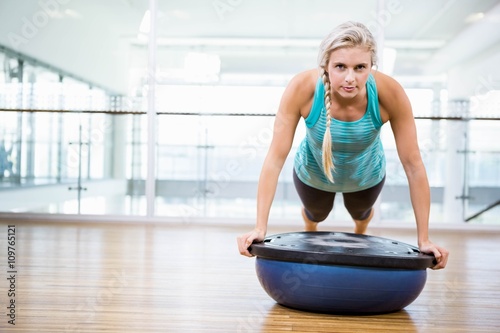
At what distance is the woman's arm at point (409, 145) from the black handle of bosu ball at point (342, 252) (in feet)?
0.29

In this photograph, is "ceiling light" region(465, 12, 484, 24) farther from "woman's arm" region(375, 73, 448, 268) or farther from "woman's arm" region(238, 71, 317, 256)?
"woman's arm" region(238, 71, 317, 256)

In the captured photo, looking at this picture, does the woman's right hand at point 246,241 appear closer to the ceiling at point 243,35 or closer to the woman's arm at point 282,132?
the woman's arm at point 282,132

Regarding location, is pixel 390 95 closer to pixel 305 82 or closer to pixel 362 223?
pixel 305 82

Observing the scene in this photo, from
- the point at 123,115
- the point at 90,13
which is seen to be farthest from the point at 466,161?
the point at 90,13

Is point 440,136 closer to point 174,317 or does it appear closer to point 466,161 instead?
point 466,161

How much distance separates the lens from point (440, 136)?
180 inches

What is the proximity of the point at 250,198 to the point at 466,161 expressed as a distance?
6.11ft

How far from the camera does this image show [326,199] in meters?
2.18

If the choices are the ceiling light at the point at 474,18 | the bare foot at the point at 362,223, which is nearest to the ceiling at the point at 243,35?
the ceiling light at the point at 474,18

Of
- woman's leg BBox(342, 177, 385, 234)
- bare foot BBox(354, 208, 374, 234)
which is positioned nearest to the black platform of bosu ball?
woman's leg BBox(342, 177, 385, 234)

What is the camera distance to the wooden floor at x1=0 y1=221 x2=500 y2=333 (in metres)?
1.38

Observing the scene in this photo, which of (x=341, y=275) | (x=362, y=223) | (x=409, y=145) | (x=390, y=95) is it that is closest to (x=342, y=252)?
(x=341, y=275)

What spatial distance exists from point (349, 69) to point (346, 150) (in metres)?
0.40

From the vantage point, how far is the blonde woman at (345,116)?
148 cm
